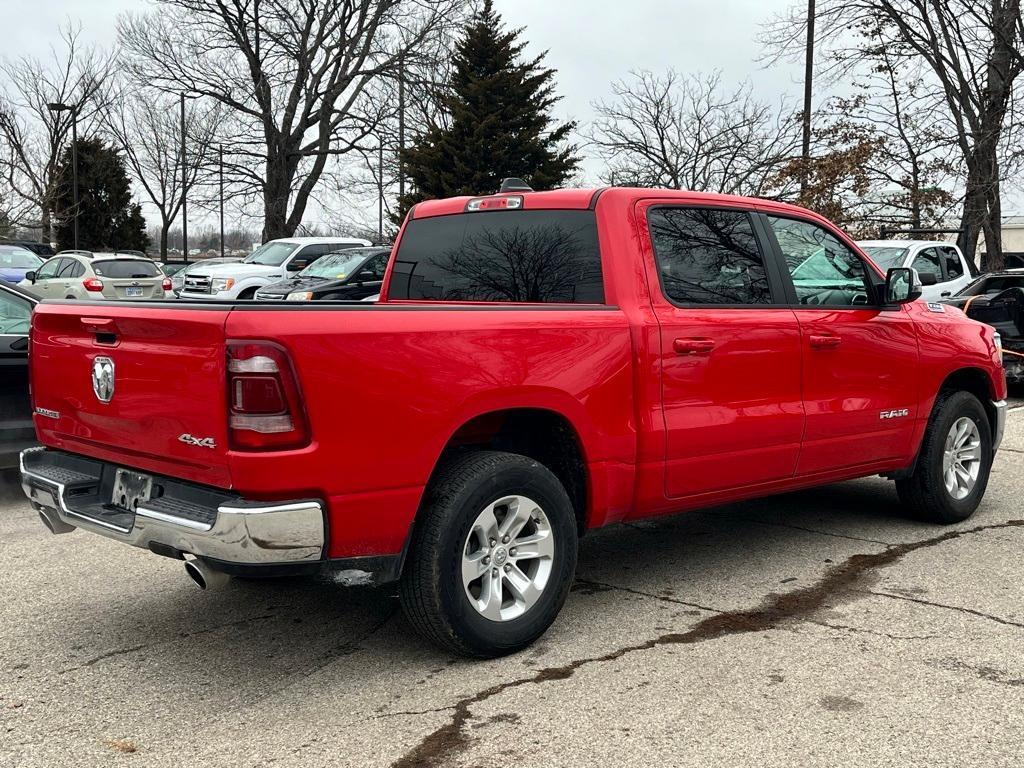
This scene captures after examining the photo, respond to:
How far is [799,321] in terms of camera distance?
5.25 m

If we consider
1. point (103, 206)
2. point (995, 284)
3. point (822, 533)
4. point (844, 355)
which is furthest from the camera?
point (103, 206)

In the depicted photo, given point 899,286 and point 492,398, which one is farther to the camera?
point 899,286

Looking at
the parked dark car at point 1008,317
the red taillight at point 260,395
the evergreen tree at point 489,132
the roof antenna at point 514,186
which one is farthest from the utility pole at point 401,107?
the red taillight at point 260,395

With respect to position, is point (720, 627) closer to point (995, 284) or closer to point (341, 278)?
point (995, 284)

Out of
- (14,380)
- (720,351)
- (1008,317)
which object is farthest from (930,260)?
(14,380)

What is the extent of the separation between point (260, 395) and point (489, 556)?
1.12 meters

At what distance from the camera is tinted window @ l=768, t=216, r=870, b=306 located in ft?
17.9

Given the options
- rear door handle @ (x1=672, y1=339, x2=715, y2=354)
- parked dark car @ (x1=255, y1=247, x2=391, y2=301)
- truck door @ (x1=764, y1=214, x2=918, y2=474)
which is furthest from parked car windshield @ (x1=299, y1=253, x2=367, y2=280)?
rear door handle @ (x1=672, y1=339, x2=715, y2=354)

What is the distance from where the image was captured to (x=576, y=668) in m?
4.06

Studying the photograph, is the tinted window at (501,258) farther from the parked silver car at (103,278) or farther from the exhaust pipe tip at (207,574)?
the parked silver car at (103,278)

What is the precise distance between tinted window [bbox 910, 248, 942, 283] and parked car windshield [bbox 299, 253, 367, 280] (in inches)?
363

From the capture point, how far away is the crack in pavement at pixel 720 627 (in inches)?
133

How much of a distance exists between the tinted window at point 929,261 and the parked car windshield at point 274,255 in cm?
1327

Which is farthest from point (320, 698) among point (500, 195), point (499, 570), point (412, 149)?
point (412, 149)
